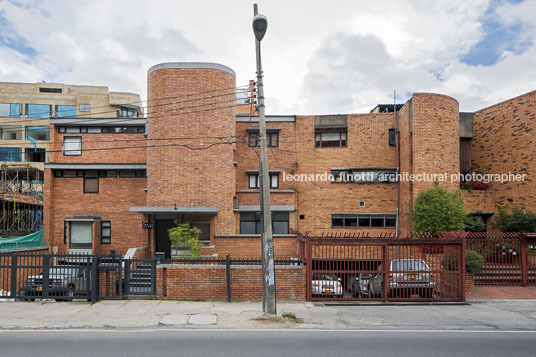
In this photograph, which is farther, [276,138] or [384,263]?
[276,138]

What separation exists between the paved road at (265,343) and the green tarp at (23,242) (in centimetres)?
1317

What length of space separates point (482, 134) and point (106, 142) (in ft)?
75.8

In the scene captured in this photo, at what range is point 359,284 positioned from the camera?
44.6 feet

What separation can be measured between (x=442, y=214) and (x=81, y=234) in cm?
1994

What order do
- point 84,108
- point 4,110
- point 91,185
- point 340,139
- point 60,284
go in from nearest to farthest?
point 60,284 → point 91,185 → point 340,139 → point 4,110 → point 84,108

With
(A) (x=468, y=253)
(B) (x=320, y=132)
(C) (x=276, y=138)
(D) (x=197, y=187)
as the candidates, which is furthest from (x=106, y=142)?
(A) (x=468, y=253)

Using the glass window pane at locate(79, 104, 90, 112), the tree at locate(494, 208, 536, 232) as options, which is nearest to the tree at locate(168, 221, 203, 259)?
the tree at locate(494, 208, 536, 232)

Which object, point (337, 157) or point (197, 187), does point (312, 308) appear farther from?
point (337, 157)

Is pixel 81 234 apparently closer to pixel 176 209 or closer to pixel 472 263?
pixel 176 209

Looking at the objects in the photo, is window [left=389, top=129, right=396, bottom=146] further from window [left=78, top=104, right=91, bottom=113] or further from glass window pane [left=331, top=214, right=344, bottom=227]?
window [left=78, top=104, right=91, bottom=113]

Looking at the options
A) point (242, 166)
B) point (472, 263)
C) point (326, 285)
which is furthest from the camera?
point (242, 166)

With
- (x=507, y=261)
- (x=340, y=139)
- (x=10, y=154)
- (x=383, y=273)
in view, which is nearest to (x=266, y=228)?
(x=383, y=273)

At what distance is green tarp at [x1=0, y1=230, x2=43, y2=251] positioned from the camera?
68.3 feet

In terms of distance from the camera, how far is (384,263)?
534 inches
